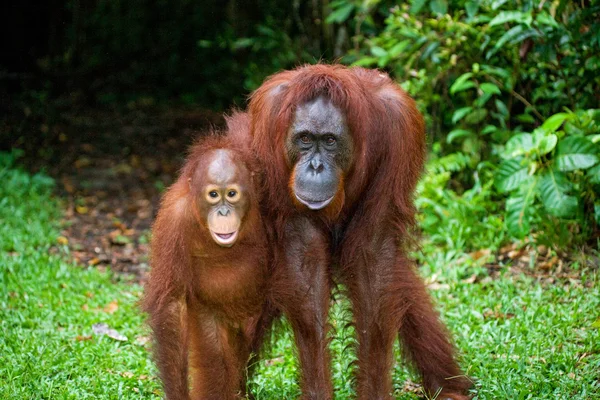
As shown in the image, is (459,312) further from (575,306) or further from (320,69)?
(320,69)

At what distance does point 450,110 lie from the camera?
6.60 metres

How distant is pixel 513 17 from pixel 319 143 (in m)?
2.35

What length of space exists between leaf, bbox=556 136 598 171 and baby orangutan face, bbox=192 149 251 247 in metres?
2.20

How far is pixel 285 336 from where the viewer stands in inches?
185

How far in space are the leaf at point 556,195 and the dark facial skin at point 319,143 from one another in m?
1.84

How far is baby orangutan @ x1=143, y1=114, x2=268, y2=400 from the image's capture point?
11.1 feet

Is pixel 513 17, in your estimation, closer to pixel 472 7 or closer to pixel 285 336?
pixel 472 7

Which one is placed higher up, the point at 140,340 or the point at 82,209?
the point at 82,209

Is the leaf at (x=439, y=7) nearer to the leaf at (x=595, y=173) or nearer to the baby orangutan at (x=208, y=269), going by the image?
the leaf at (x=595, y=173)

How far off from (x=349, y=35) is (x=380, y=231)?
5602 mm

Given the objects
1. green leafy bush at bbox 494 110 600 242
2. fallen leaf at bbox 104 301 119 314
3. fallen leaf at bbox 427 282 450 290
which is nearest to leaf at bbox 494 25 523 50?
green leafy bush at bbox 494 110 600 242

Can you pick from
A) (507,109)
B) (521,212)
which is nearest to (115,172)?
(507,109)

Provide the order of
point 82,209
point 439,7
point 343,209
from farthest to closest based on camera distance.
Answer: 1. point 82,209
2. point 439,7
3. point 343,209

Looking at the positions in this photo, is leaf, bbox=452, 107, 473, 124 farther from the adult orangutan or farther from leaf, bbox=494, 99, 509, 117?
the adult orangutan
